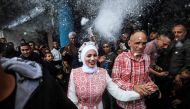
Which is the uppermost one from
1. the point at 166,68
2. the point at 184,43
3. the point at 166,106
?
the point at 184,43

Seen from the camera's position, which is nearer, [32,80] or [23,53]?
[32,80]

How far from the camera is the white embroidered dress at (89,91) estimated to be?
4387 mm

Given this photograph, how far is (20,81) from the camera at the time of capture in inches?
63.1

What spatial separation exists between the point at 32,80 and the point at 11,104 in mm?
146

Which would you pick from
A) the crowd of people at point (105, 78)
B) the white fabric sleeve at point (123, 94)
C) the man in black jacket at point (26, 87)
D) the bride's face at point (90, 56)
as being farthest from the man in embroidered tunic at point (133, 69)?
the man in black jacket at point (26, 87)

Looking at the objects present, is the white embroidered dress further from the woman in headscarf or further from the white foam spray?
the white foam spray

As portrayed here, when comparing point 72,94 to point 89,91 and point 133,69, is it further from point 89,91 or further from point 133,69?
point 133,69

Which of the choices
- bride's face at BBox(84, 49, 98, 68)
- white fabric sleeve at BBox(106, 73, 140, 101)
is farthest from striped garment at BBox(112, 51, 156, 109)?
bride's face at BBox(84, 49, 98, 68)

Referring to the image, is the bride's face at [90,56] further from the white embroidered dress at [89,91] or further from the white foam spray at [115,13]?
the white foam spray at [115,13]

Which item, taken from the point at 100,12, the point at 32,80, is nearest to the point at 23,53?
the point at 32,80

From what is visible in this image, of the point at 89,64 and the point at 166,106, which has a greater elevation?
the point at 89,64

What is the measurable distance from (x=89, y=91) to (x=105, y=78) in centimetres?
25

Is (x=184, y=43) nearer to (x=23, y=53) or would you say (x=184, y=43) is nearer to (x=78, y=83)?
(x=78, y=83)

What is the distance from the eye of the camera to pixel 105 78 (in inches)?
178
